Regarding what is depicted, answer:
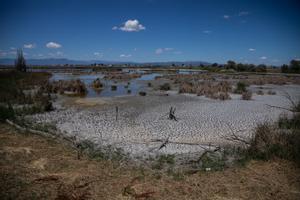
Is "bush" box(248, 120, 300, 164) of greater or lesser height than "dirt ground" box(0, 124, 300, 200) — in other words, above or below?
above

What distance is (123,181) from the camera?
6516mm

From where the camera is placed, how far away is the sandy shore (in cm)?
1017

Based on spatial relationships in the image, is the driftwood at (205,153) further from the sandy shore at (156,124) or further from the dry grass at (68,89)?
the dry grass at (68,89)

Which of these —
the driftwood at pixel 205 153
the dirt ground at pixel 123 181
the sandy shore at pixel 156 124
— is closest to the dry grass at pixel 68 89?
the sandy shore at pixel 156 124


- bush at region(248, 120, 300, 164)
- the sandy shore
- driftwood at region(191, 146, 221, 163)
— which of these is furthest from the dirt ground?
the sandy shore

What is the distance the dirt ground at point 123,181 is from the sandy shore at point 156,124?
78.6 inches

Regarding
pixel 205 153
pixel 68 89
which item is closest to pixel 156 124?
pixel 205 153

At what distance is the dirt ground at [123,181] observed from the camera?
5.81 metres

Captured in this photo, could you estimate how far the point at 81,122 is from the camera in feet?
45.6

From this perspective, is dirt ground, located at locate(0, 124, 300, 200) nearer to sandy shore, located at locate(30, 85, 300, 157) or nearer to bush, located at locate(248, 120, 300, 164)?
bush, located at locate(248, 120, 300, 164)

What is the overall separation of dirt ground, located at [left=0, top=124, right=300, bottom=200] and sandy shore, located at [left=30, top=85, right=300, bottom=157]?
1997 mm

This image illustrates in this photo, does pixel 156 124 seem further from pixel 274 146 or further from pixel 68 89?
pixel 68 89

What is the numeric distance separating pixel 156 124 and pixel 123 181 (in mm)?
7184

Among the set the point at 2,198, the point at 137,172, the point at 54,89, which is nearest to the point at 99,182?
the point at 137,172
